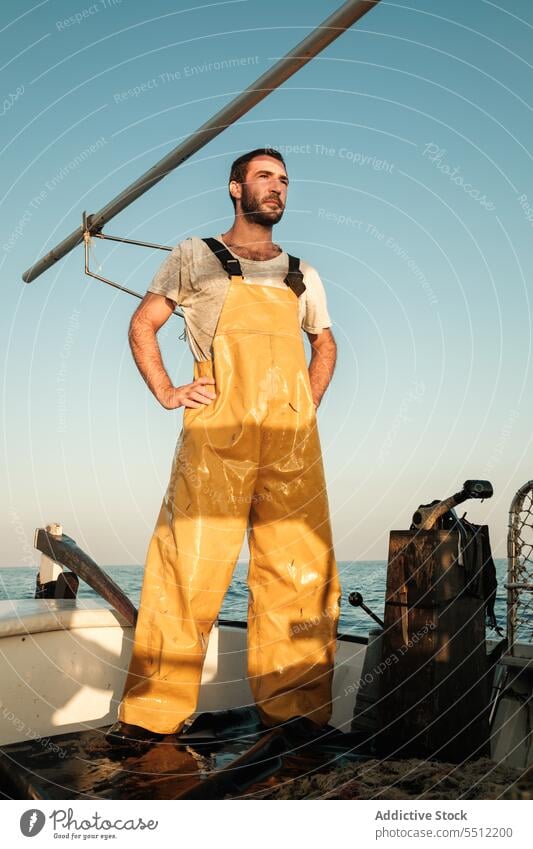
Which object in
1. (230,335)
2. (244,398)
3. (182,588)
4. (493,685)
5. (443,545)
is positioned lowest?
(493,685)

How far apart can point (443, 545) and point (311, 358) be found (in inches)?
50.0

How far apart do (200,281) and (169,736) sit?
1.91 meters

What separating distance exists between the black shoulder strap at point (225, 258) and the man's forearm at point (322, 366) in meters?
0.62

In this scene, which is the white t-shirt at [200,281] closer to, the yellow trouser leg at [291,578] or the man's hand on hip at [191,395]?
the man's hand on hip at [191,395]

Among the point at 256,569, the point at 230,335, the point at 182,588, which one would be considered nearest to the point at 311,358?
the point at 230,335

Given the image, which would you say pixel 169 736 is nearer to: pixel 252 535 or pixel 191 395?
pixel 252 535

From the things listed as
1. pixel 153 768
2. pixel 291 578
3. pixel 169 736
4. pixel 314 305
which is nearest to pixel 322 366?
pixel 314 305

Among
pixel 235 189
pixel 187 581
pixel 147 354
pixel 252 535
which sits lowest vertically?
pixel 187 581

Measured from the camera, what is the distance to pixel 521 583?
3201mm

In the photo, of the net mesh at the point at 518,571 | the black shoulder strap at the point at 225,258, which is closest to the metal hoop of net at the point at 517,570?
the net mesh at the point at 518,571

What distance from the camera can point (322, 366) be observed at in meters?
3.73

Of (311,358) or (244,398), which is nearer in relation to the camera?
(244,398)
